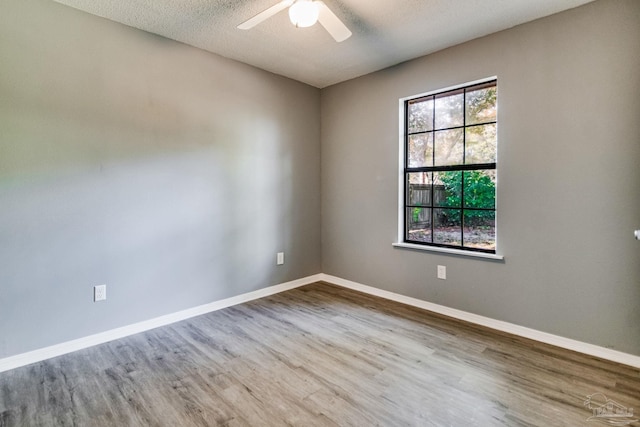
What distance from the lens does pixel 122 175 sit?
255 cm

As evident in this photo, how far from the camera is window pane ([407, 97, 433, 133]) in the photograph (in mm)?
3146

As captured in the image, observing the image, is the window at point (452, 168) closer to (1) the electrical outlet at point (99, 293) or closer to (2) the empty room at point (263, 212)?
(2) the empty room at point (263, 212)

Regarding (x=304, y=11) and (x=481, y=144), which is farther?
(x=481, y=144)

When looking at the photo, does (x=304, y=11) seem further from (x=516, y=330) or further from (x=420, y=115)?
(x=516, y=330)

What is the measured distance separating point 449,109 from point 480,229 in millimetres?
1140

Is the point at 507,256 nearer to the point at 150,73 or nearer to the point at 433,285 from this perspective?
the point at 433,285

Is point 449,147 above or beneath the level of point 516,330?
above

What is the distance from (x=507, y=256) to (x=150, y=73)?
331 centimetres

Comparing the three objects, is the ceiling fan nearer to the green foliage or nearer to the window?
the window

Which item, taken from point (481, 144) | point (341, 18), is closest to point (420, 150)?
point (481, 144)

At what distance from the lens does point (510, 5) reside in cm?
224

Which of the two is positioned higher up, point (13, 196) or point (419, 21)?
point (419, 21)

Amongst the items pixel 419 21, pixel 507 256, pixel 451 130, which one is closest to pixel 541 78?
pixel 451 130

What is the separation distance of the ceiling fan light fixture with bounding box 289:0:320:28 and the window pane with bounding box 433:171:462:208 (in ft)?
6.05
